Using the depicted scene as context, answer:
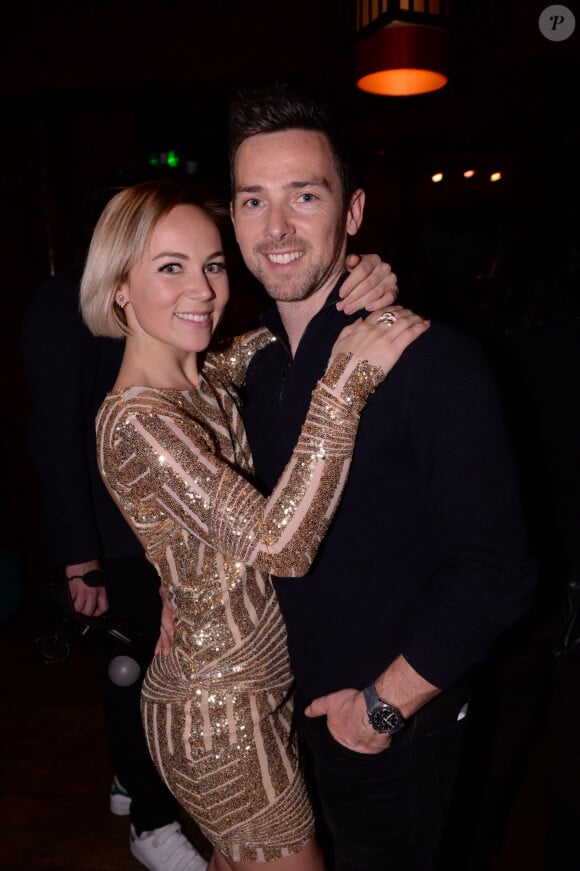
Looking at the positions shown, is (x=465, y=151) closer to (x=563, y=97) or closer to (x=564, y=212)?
(x=563, y=97)

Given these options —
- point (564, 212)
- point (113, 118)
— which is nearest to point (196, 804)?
point (564, 212)

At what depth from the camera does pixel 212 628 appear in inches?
53.2

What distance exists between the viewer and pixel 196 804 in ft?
4.49

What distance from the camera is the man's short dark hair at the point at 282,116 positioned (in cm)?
135

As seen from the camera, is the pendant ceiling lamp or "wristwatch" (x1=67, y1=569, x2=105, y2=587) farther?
the pendant ceiling lamp

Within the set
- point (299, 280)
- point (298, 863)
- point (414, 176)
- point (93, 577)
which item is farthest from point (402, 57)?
point (414, 176)

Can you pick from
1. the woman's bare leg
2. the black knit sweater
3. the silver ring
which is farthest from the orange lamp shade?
the woman's bare leg

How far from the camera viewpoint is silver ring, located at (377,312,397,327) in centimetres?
119

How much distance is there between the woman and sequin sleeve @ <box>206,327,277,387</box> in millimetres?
154

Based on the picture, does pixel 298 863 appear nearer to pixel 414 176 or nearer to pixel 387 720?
pixel 387 720

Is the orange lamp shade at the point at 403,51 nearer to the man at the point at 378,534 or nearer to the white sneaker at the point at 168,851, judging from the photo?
the man at the point at 378,534

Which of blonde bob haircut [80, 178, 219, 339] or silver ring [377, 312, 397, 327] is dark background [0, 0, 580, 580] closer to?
blonde bob haircut [80, 178, 219, 339]

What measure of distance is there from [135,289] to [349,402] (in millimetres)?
598

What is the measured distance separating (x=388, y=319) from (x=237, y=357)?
0.62 metres
